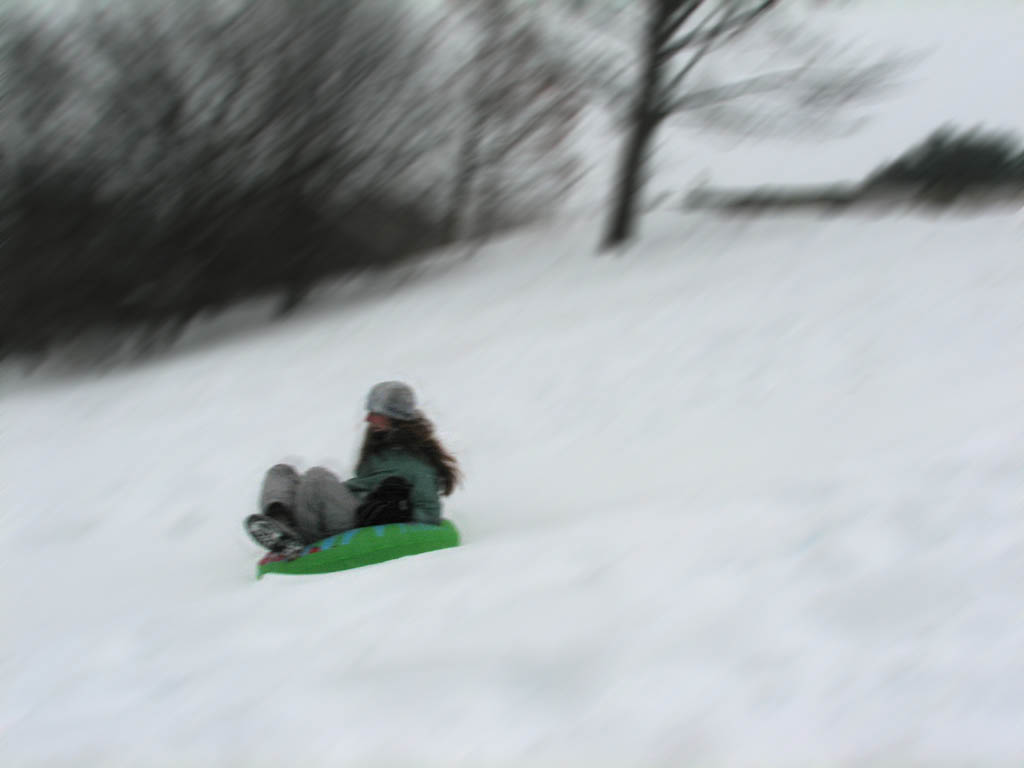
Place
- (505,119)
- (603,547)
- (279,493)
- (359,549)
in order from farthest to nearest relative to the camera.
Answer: (505,119), (279,493), (359,549), (603,547)

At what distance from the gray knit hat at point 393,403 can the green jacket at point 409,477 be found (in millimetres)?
181

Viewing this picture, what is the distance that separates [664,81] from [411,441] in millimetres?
10026

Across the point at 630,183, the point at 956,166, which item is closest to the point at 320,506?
the point at 630,183

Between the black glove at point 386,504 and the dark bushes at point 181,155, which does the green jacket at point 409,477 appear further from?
the dark bushes at point 181,155

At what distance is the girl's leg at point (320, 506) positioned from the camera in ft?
17.5

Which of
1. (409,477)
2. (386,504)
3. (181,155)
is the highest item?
(181,155)

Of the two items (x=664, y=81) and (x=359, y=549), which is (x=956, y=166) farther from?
(x=359, y=549)

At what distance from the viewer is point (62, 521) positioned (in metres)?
7.58

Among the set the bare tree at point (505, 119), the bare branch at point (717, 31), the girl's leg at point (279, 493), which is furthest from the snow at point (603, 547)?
the bare tree at point (505, 119)

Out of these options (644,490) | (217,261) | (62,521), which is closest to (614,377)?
(644,490)

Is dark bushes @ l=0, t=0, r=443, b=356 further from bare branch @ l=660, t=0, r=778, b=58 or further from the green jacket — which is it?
the green jacket

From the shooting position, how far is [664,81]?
14.2m

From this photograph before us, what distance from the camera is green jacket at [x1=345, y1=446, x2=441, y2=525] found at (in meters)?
5.47

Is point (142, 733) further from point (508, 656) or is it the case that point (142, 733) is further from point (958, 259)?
point (958, 259)
